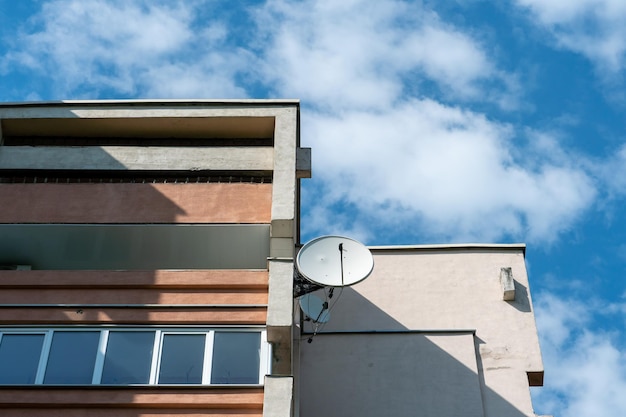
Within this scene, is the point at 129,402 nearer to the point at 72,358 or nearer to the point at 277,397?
the point at 72,358

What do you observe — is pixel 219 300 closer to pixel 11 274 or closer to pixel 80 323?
pixel 80 323

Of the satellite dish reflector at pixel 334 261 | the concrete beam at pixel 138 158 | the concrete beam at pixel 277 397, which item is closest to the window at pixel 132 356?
the concrete beam at pixel 277 397

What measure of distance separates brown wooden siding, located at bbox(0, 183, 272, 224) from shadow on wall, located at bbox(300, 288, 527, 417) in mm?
3826

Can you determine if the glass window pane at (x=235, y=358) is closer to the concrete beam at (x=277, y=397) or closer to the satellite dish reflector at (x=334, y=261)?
the concrete beam at (x=277, y=397)

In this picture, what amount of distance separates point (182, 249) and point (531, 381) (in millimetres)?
9065

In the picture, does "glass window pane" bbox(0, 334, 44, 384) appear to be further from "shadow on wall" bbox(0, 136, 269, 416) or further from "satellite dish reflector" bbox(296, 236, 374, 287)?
"satellite dish reflector" bbox(296, 236, 374, 287)

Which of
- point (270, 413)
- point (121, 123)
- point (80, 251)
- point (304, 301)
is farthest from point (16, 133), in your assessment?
point (270, 413)

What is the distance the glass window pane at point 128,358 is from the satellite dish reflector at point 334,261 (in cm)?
363

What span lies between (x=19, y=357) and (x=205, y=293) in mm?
3798

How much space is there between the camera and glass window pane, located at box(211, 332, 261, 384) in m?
18.1

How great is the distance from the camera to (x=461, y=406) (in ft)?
71.1

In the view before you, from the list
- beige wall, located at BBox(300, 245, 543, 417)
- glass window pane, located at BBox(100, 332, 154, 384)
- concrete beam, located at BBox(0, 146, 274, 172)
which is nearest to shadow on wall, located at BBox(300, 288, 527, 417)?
beige wall, located at BBox(300, 245, 543, 417)

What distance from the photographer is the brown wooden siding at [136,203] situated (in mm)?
20875

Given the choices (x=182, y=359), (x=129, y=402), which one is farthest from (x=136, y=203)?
(x=129, y=402)
